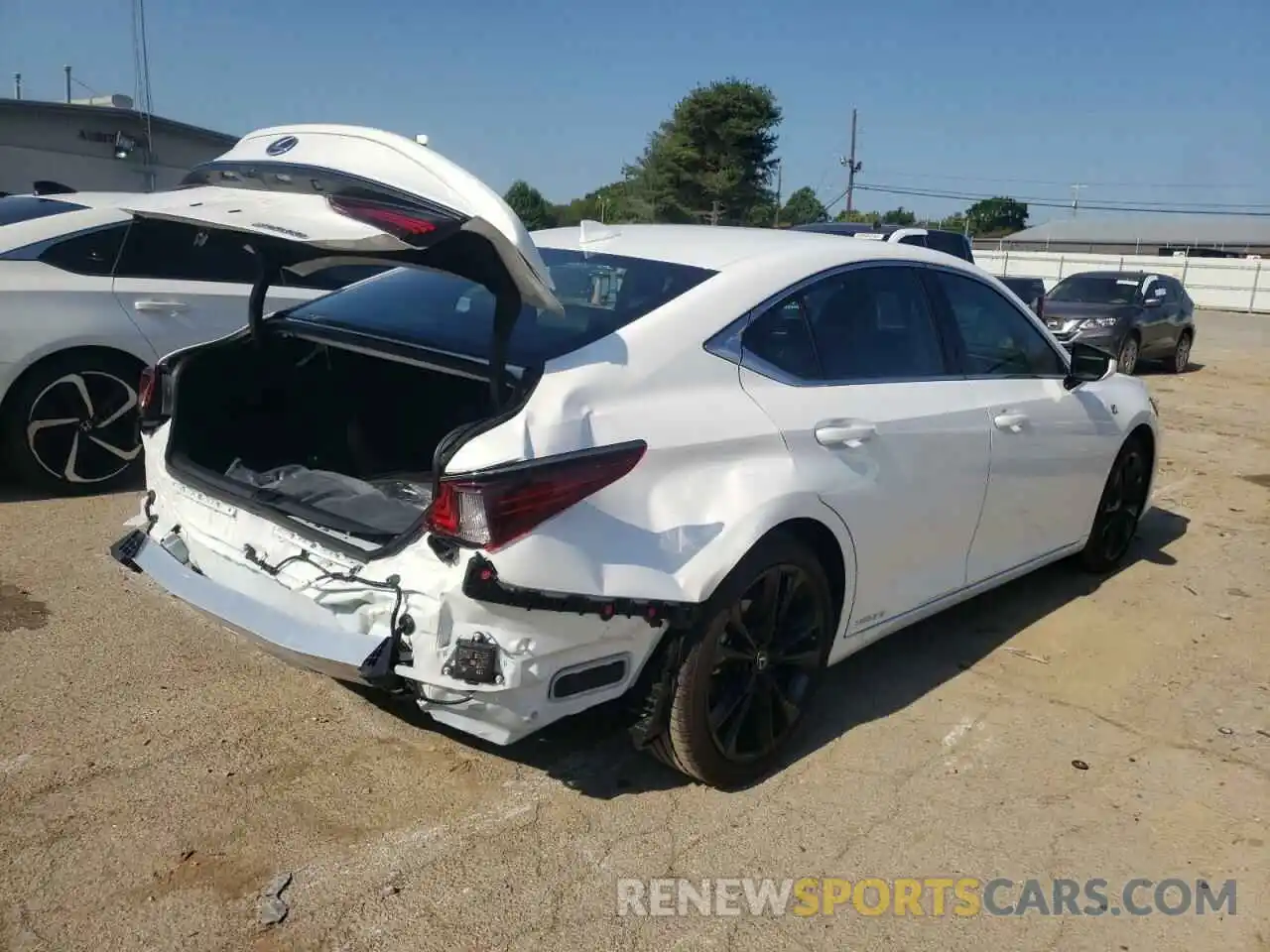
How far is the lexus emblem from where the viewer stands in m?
3.14

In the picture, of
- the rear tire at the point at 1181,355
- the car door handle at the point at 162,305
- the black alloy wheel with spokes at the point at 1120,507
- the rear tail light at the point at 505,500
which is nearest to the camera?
the rear tail light at the point at 505,500

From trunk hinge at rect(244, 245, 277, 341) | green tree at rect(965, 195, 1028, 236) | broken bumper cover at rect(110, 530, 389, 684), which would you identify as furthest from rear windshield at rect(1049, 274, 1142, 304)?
green tree at rect(965, 195, 1028, 236)

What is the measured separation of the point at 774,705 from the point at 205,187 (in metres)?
2.42

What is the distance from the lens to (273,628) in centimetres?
288

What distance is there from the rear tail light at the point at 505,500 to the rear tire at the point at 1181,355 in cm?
1566

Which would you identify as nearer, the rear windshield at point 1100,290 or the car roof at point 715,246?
the car roof at point 715,246

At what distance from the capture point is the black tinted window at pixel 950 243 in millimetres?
13430

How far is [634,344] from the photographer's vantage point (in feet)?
9.69

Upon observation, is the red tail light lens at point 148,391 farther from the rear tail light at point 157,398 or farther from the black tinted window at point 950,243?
the black tinted window at point 950,243

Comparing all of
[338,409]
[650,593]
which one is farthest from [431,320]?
[650,593]

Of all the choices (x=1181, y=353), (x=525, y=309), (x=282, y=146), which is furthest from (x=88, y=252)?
(x=1181, y=353)

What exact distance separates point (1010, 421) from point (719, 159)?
49231mm

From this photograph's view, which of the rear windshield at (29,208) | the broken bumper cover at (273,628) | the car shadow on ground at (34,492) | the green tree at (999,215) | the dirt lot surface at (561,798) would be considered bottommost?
the dirt lot surface at (561,798)

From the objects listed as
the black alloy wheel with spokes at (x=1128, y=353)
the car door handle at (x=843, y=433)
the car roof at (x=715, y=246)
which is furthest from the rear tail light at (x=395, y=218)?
the black alloy wheel with spokes at (x=1128, y=353)
